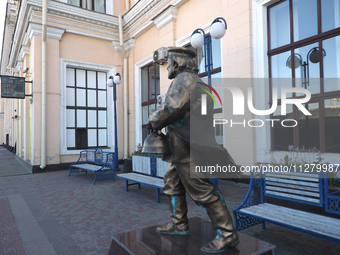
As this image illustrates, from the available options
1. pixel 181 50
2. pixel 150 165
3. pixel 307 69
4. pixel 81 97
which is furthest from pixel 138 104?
→ pixel 181 50

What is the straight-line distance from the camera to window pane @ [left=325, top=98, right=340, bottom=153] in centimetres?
509

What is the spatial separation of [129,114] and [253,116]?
7246 millimetres

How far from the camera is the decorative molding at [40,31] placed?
33.6 ft

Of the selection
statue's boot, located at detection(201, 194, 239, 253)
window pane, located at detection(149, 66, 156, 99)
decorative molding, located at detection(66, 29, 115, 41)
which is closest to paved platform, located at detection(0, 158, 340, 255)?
statue's boot, located at detection(201, 194, 239, 253)

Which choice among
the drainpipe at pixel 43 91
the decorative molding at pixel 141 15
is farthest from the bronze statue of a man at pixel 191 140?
the drainpipe at pixel 43 91

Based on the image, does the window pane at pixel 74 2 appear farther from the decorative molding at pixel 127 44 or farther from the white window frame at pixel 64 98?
the white window frame at pixel 64 98

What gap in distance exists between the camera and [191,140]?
233 centimetres

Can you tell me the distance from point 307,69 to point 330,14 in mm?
1130

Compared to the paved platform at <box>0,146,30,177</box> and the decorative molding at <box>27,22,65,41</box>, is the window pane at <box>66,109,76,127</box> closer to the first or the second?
the paved platform at <box>0,146,30,177</box>

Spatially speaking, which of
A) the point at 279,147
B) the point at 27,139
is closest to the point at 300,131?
the point at 279,147

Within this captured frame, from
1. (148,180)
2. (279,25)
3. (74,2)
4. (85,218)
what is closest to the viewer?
(85,218)

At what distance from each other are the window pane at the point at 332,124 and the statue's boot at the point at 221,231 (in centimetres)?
396

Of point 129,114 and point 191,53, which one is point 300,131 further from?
point 129,114

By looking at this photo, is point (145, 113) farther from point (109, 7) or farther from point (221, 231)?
point (221, 231)
